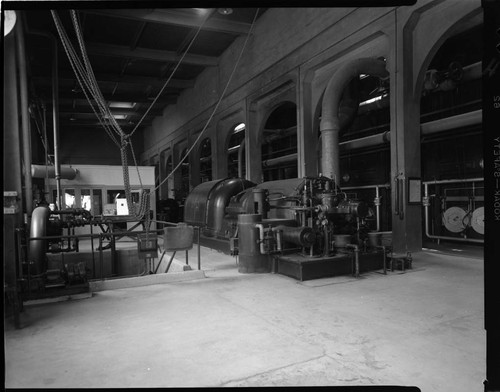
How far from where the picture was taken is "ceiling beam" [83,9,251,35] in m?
10.8

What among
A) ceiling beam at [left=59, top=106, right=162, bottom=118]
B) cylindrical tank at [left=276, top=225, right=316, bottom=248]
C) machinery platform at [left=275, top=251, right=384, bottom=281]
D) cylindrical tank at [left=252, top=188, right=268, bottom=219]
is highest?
ceiling beam at [left=59, top=106, right=162, bottom=118]

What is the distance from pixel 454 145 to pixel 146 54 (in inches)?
428

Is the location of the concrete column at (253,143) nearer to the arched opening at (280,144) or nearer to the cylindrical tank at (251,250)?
the arched opening at (280,144)

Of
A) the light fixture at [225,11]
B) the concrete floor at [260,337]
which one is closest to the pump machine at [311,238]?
the concrete floor at [260,337]

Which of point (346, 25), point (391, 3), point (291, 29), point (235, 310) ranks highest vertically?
point (291, 29)

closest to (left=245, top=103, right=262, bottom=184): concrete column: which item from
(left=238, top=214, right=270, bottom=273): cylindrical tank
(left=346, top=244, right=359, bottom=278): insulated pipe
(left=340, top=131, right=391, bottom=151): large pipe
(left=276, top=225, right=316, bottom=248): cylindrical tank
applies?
(left=340, top=131, right=391, bottom=151): large pipe

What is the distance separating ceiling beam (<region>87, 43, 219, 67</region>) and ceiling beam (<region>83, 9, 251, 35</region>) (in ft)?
7.53

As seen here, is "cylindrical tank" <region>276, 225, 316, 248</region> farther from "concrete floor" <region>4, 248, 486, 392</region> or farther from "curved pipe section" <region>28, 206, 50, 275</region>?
"curved pipe section" <region>28, 206, 50, 275</region>

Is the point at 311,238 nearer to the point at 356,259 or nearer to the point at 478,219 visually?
the point at 356,259

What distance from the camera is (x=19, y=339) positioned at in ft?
10.4

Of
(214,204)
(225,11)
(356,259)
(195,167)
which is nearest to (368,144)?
(214,204)

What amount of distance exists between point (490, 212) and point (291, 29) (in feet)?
31.5

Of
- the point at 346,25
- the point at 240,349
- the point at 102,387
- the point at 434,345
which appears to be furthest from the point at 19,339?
the point at 346,25

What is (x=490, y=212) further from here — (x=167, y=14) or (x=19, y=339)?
(x=167, y=14)
